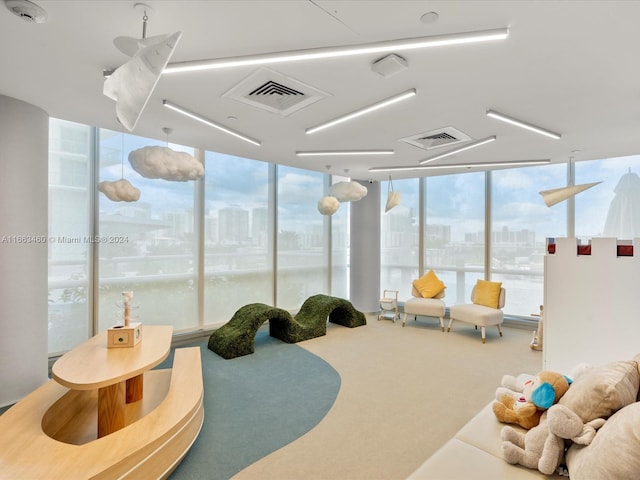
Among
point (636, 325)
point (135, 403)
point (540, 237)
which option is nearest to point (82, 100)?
point (135, 403)

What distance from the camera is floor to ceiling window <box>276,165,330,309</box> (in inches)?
249

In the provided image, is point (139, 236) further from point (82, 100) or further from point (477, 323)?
point (477, 323)

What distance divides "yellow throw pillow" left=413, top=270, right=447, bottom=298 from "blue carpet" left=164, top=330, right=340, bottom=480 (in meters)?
2.62

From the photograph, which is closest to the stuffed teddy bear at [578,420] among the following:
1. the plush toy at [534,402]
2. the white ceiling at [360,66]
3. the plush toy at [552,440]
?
the plush toy at [552,440]

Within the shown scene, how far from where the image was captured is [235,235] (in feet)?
18.6

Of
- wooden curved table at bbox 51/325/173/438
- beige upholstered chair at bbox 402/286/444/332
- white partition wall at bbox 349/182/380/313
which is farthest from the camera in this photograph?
white partition wall at bbox 349/182/380/313

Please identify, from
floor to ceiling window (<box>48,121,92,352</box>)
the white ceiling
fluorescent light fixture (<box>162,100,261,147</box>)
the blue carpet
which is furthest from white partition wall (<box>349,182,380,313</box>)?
floor to ceiling window (<box>48,121,92,352</box>)

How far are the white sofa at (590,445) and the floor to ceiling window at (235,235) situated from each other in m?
4.33

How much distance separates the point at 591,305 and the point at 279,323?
3.84 meters

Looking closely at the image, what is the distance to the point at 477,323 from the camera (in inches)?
203

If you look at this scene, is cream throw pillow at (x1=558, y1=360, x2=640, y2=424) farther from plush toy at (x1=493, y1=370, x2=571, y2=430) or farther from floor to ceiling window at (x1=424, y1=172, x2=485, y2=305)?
floor to ceiling window at (x1=424, y1=172, x2=485, y2=305)

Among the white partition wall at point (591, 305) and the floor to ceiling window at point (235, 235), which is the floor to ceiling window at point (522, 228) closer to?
the white partition wall at point (591, 305)

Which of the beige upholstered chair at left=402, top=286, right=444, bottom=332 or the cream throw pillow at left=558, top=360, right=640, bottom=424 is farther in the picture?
the beige upholstered chair at left=402, top=286, right=444, bottom=332

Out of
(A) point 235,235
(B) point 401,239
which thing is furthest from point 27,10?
(B) point 401,239
